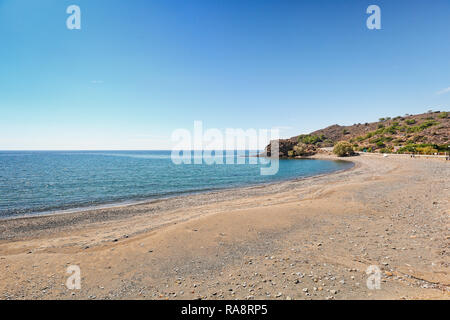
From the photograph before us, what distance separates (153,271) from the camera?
297 inches

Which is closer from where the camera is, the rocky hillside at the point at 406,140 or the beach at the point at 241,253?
the beach at the point at 241,253

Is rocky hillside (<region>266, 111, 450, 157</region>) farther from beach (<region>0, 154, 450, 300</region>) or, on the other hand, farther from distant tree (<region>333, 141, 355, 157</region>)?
beach (<region>0, 154, 450, 300</region>)

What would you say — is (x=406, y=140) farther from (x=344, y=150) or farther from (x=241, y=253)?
(x=241, y=253)

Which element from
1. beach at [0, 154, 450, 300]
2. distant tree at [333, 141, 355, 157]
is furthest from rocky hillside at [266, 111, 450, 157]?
beach at [0, 154, 450, 300]

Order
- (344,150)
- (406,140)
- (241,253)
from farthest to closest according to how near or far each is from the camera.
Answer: (344,150) → (406,140) → (241,253)

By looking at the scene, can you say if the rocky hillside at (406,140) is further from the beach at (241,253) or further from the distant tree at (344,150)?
the beach at (241,253)

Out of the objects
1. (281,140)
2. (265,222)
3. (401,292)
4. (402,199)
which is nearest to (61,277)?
(265,222)

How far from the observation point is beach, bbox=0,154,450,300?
244 inches

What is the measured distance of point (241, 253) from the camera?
866 cm

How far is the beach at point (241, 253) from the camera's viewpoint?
619 cm

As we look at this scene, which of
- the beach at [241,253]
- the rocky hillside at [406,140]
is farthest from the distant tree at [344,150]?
the beach at [241,253]

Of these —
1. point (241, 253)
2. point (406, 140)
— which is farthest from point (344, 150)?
point (241, 253)
